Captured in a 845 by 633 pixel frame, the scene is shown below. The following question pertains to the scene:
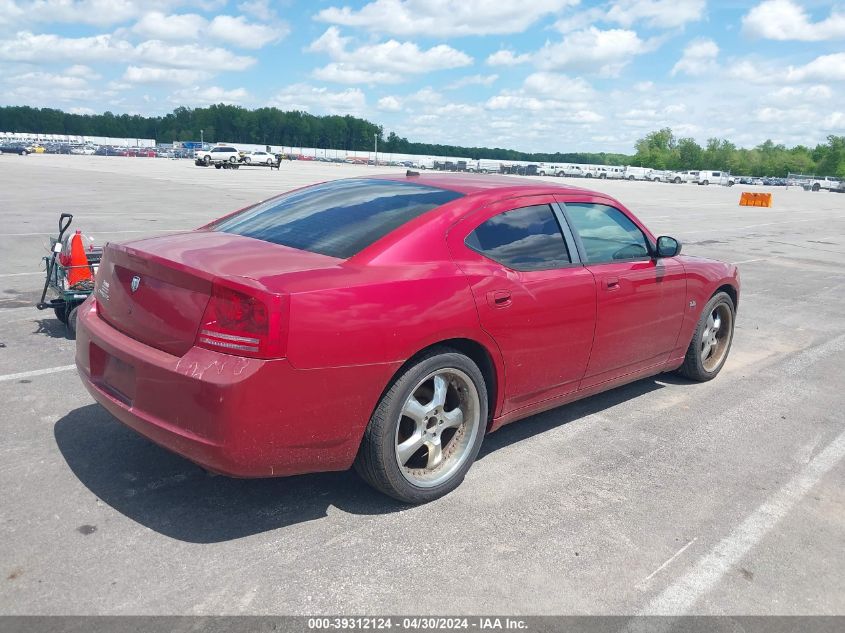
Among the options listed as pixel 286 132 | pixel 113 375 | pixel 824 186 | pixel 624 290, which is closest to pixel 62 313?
pixel 113 375

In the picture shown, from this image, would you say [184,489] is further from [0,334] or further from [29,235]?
[29,235]

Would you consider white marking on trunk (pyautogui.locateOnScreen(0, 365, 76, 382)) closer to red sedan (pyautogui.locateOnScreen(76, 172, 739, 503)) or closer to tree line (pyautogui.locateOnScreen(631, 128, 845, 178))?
red sedan (pyautogui.locateOnScreen(76, 172, 739, 503))

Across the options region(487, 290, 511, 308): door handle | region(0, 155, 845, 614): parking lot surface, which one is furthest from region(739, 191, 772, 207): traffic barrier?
region(487, 290, 511, 308): door handle

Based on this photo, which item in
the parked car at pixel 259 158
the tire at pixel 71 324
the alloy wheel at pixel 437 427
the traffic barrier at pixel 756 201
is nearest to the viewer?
the alloy wheel at pixel 437 427

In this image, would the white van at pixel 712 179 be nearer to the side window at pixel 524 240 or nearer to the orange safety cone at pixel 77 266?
the orange safety cone at pixel 77 266

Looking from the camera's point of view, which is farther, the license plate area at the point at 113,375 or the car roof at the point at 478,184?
the car roof at the point at 478,184

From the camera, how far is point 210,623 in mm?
2543

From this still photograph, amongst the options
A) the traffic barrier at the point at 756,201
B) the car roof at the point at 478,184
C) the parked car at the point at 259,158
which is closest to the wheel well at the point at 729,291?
the car roof at the point at 478,184

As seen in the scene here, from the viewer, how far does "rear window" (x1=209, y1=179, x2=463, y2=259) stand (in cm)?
353

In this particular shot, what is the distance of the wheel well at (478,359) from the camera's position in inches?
131

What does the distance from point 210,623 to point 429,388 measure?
4.79 feet

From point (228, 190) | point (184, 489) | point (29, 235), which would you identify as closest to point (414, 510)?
point (184, 489)

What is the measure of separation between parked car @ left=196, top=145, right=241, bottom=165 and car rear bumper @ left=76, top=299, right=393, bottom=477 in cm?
5211

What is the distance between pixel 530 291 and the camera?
3.82 meters
